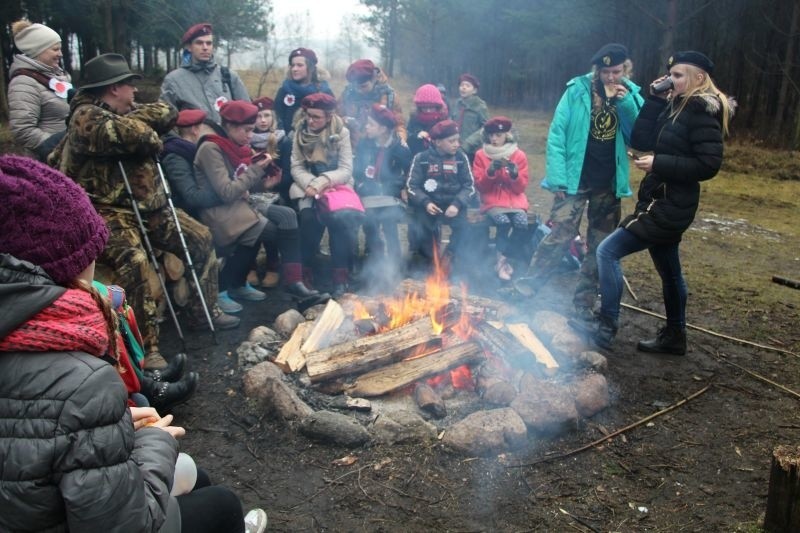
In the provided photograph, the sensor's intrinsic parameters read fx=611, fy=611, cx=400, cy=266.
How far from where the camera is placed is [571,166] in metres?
6.17

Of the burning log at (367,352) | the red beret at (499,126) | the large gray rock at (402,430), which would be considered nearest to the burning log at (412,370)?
the burning log at (367,352)

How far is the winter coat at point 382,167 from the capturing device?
781 centimetres

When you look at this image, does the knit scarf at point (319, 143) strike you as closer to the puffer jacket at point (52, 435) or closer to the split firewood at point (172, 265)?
the split firewood at point (172, 265)

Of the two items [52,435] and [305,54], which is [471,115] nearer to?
[305,54]

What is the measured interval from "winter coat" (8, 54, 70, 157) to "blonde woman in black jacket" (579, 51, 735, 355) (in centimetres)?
523

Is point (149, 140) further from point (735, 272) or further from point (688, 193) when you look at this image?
point (735, 272)

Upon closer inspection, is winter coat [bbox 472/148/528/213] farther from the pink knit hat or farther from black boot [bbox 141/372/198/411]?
black boot [bbox 141/372/198/411]

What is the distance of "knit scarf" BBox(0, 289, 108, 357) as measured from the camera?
1696mm

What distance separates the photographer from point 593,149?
6156 millimetres

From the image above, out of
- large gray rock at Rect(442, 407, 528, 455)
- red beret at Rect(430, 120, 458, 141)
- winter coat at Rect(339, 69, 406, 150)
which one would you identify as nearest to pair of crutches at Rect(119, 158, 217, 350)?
large gray rock at Rect(442, 407, 528, 455)

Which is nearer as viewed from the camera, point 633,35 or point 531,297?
point 531,297

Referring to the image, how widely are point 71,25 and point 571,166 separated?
22.1 metres

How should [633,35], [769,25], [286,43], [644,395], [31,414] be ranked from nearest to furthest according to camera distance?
[31,414] → [644,395] → [769,25] → [633,35] → [286,43]

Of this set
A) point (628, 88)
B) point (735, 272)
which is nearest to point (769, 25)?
point (735, 272)
